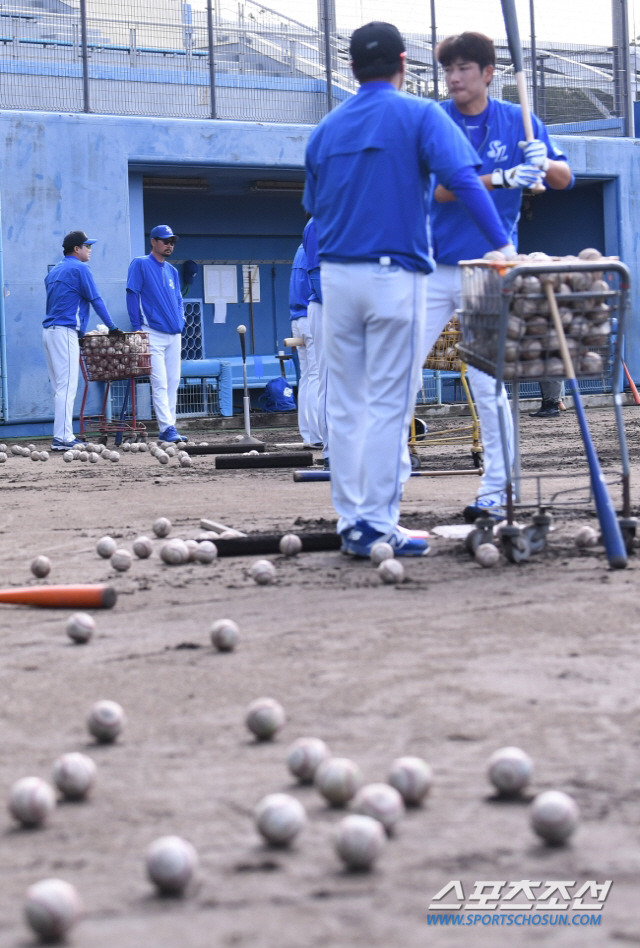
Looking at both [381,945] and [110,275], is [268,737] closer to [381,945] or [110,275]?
[381,945]

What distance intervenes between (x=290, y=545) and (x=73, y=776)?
3.76 m

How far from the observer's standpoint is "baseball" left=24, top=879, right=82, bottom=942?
2246 millimetres

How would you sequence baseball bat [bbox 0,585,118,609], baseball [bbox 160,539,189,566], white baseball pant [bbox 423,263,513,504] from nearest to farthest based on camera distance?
1. baseball bat [bbox 0,585,118,609]
2. baseball [bbox 160,539,189,566]
3. white baseball pant [bbox 423,263,513,504]

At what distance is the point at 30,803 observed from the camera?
2.85 meters

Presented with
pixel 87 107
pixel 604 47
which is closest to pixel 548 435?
pixel 87 107

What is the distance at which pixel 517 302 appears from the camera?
19.3 ft

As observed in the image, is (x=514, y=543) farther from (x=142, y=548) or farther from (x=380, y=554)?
(x=142, y=548)

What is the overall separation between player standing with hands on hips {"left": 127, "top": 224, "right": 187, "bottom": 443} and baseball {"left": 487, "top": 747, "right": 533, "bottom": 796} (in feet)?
44.5

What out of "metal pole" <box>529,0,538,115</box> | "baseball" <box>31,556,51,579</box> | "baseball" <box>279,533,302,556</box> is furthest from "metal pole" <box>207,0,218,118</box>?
"baseball" <box>31,556,51,579</box>

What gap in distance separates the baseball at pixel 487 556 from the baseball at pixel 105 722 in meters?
2.89

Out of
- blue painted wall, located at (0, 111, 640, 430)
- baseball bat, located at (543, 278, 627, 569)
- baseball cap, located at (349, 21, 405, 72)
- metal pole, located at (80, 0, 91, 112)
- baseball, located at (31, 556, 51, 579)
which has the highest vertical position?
metal pole, located at (80, 0, 91, 112)

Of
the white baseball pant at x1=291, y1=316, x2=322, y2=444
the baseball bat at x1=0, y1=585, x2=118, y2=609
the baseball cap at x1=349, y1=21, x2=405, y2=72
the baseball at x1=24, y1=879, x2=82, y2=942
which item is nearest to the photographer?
the baseball at x1=24, y1=879, x2=82, y2=942

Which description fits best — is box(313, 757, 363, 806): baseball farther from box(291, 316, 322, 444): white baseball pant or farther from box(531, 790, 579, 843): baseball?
box(291, 316, 322, 444): white baseball pant

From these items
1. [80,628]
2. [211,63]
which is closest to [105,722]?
[80,628]
